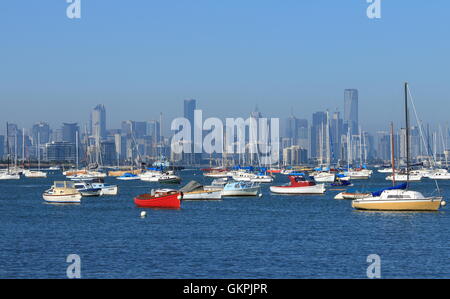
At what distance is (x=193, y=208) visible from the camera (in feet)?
278

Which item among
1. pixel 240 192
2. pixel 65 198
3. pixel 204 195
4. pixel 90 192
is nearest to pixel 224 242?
pixel 65 198

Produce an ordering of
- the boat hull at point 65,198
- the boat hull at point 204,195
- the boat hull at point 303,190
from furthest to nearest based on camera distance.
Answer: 1. the boat hull at point 303,190
2. the boat hull at point 204,195
3. the boat hull at point 65,198

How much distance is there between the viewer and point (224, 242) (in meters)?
52.5

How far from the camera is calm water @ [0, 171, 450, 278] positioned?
4012cm

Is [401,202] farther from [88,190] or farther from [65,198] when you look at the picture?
[88,190]

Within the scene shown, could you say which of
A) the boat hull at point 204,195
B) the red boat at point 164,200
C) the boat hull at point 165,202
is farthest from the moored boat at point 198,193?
the boat hull at point 165,202

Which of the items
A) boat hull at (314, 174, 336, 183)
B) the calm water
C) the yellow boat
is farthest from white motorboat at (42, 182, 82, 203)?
boat hull at (314, 174, 336, 183)

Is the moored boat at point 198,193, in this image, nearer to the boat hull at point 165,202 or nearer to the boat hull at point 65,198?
the boat hull at point 165,202

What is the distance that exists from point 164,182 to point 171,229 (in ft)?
366

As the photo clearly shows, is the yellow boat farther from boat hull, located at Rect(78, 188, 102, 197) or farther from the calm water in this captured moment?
boat hull, located at Rect(78, 188, 102, 197)

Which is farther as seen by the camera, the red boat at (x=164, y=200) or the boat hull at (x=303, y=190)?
the boat hull at (x=303, y=190)

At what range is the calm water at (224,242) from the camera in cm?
4012

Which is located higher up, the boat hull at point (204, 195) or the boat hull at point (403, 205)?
the boat hull at point (403, 205)
